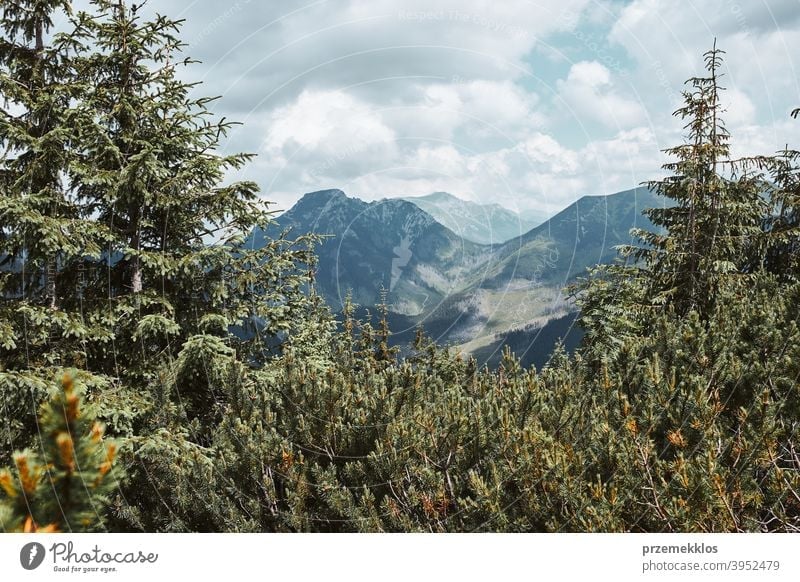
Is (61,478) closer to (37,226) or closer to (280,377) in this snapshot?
(280,377)

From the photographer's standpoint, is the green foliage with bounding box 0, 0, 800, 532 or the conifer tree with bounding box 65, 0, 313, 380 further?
the conifer tree with bounding box 65, 0, 313, 380

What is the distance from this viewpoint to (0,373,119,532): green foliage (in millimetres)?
4188

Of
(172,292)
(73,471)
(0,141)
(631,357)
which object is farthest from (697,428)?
(0,141)

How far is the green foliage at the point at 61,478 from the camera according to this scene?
165 inches

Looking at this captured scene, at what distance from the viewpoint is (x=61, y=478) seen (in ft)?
14.7

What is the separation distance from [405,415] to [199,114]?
23.5 ft

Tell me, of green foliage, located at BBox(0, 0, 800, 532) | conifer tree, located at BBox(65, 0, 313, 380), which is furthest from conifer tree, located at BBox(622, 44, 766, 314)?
conifer tree, located at BBox(65, 0, 313, 380)

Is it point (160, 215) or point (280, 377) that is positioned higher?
point (160, 215)

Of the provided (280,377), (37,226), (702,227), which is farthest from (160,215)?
(702,227)

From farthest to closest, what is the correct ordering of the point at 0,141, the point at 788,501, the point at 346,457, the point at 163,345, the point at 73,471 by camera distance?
the point at 163,345, the point at 0,141, the point at 346,457, the point at 73,471, the point at 788,501

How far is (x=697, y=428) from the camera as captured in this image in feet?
13.7

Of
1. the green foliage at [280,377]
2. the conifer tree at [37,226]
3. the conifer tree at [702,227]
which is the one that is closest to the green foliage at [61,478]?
the green foliage at [280,377]

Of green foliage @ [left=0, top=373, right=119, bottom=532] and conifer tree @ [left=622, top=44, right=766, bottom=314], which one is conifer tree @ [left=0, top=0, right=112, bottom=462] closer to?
green foliage @ [left=0, top=373, right=119, bottom=532]
